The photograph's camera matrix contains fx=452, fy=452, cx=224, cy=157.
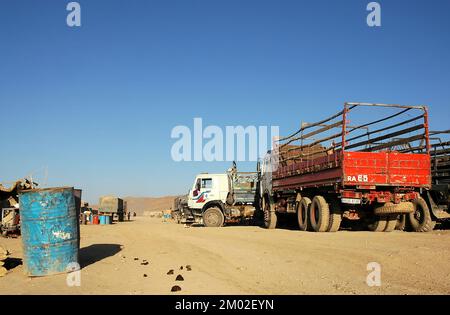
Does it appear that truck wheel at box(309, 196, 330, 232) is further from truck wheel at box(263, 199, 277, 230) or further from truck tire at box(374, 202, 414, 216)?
truck wheel at box(263, 199, 277, 230)

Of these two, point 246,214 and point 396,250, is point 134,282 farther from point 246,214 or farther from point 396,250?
point 246,214

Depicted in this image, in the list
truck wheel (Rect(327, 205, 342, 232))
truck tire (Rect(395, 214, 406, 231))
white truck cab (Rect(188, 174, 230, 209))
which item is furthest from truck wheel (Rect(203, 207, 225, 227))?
truck tire (Rect(395, 214, 406, 231))

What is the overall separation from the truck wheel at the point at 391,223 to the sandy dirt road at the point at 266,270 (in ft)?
9.25

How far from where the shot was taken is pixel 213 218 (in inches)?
858

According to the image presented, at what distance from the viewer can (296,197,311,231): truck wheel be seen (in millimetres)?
15766

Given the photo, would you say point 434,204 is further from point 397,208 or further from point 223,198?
point 223,198

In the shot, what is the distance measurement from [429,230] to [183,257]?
8.61 meters

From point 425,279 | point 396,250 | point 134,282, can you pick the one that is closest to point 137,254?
point 134,282

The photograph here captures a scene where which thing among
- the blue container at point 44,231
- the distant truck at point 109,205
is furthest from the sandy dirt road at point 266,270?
the distant truck at point 109,205

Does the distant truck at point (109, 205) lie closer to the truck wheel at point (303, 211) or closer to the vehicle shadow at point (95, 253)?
the truck wheel at point (303, 211)

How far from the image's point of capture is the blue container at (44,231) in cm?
761

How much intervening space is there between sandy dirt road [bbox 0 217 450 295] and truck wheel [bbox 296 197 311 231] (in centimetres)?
423

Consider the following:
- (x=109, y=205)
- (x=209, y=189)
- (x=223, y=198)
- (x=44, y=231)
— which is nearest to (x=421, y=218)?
(x=223, y=198)

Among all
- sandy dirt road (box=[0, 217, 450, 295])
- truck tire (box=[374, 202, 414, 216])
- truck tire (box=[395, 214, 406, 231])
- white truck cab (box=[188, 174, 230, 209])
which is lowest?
sandy dirt road (box=[0, 217, 450, 295])
